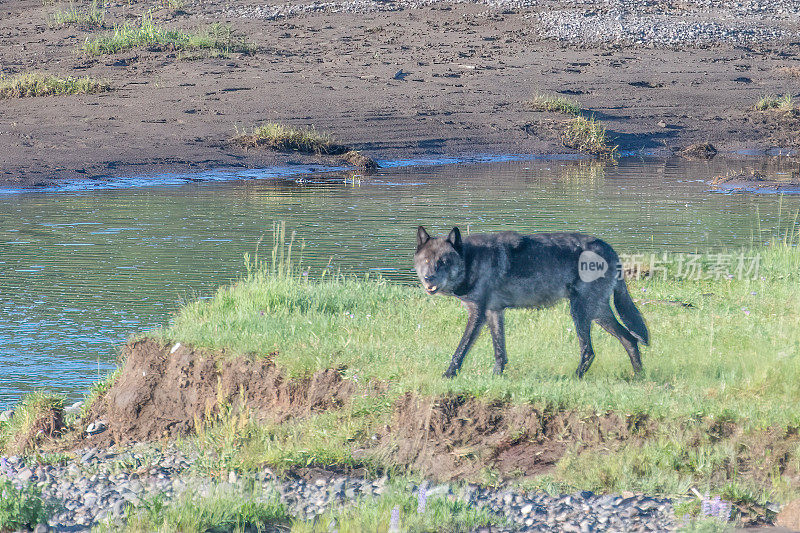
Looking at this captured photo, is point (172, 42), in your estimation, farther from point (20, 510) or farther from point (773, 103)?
point (20, 510)

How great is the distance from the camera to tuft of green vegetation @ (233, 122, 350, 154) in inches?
973

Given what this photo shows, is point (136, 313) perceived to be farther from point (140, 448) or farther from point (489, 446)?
point (489, 446)

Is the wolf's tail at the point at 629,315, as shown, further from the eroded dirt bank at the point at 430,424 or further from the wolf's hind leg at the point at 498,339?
the eroded dirt bank at the point at 430,424

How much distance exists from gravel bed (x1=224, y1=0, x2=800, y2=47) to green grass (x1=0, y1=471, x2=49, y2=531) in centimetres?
3088

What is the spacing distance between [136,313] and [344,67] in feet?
66.4

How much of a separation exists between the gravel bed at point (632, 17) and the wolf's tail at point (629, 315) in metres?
28.4

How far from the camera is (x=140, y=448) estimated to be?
294 inches

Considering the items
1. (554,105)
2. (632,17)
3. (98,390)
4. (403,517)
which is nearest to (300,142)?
(554,105)

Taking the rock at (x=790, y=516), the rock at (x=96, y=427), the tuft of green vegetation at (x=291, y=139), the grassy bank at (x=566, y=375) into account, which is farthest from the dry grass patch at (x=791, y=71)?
the rock at (x=790, y=516)

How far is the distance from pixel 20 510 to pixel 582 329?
3.63 metres

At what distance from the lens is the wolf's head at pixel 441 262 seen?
6555mm

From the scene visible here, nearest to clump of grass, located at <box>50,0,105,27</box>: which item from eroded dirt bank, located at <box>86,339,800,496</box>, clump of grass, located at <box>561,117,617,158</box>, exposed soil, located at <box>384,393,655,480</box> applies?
clump of grass, located at <box>561,117,617,158</box>

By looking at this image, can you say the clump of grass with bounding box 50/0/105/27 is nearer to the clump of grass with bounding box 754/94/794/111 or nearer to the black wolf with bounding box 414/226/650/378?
the clump of grass with bounding box 754/94/794/111

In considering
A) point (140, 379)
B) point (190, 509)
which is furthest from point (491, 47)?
point (190, 509)
